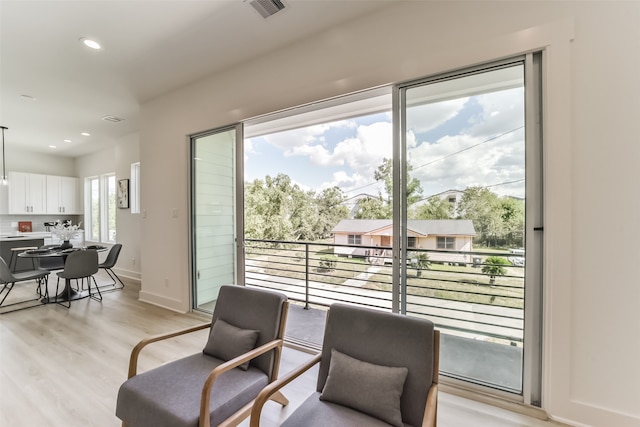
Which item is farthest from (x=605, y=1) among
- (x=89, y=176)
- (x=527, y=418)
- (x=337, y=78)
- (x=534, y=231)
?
(x=89, y=176)

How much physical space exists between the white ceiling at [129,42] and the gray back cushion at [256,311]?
2.27 metres

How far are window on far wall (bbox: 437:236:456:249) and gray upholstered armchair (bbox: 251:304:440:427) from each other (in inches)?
36.7

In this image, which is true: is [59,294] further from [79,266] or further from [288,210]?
[288,210]

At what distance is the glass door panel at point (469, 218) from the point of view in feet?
6.42

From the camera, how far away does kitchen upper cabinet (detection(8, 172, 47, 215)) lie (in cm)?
636

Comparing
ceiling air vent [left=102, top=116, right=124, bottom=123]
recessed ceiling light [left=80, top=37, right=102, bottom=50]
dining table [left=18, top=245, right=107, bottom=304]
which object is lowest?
dining table [left=18, top=245, right=107, bottom=304]

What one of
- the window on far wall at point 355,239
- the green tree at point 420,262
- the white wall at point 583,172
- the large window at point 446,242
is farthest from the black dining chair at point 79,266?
the white wall at point 583,172

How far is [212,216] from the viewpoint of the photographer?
3.63 m

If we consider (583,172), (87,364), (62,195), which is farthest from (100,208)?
(583,172)

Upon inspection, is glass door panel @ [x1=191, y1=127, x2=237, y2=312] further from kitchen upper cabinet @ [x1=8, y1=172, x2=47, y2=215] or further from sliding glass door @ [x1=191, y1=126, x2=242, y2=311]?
kitchen upper cabinet @ [x1=8, y1=172, x2=47, y2=215]

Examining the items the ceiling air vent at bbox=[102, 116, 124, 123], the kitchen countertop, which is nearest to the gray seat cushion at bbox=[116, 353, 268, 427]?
the ceiling air vent at bbox=[102, 116, 124, 123]

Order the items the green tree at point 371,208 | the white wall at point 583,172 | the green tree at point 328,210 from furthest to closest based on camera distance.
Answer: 1. the green tree at point 328,210
2. the green tree at point 371,208
3. the white wall at point 583,172

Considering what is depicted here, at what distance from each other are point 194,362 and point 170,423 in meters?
0.47

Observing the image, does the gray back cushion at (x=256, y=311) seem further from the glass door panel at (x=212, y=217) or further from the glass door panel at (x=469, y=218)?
the glass door panel at (x=212, y=217)
